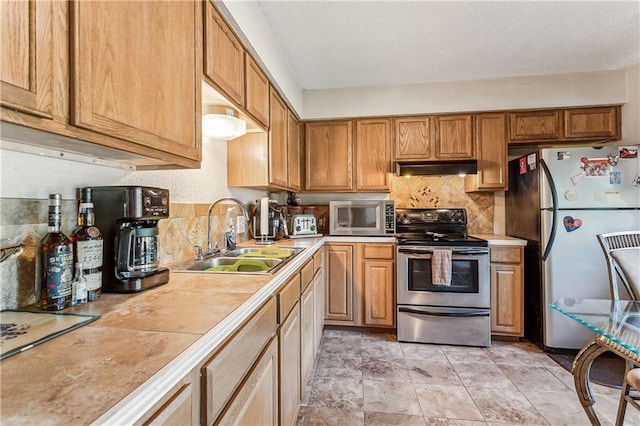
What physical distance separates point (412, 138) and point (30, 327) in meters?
3.04

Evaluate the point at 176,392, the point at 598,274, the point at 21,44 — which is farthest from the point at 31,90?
the point at 598,274

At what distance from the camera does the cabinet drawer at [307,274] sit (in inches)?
69.1

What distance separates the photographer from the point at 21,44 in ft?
1.87

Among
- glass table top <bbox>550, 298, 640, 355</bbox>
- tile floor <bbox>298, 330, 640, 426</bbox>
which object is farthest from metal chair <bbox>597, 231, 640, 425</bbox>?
tile floor <bbox>298, 330, 640, 426</bbox>

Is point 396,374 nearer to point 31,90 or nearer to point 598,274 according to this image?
point 598,274

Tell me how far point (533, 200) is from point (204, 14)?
2.79m

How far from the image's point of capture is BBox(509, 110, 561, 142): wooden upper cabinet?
9.20ft

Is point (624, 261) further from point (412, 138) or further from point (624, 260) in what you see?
point (412, 138)

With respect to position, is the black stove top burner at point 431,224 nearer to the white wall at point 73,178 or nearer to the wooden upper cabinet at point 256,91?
the wooden upper cabinet at point 256,91

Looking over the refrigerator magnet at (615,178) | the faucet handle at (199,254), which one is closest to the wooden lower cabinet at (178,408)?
the faucet handle at (199,254)

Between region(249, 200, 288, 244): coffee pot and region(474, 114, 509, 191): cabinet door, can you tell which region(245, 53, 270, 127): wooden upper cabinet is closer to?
region(249, 200, 288, 244): coffee pot

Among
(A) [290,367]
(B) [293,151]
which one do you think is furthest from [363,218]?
(A) [290,367]

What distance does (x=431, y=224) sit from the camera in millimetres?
3053

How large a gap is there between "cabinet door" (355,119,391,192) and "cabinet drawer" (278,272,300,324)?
1.75 m
